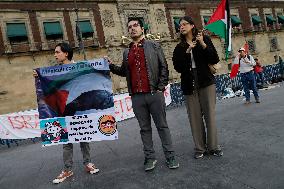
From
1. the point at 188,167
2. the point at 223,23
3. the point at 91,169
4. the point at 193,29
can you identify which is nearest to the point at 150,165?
the point at 188,167

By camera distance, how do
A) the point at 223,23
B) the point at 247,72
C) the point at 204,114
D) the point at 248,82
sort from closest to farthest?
the point at 204,114 < the point at 223,23 < the point at 247,72 < the point at 248,82

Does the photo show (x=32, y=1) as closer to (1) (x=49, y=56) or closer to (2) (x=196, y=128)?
(1) (x=49, y=56)

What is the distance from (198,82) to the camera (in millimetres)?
4309

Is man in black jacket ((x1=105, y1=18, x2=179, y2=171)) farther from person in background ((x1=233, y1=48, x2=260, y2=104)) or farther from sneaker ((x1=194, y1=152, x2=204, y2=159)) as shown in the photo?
person in background ((x1=233, y1=48, x2=260, y2=104))

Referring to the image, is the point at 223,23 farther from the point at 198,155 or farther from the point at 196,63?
the point at 198,155

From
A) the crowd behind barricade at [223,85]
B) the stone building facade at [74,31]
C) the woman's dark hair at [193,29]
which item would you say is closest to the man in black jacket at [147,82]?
the woman's dark hair at [193,29]

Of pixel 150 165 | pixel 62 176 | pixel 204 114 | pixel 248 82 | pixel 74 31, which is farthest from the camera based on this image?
pixel 74 31

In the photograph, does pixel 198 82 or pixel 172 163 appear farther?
pixel 198 82

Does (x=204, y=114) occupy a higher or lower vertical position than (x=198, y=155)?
higher

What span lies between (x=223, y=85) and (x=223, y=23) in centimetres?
1119

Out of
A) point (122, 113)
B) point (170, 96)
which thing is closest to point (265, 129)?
point (122, 113)

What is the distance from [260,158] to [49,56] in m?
23.0

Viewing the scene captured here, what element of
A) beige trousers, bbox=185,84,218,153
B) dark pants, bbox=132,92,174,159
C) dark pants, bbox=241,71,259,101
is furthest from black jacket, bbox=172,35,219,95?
dark pants, bbox=241,71,259,101

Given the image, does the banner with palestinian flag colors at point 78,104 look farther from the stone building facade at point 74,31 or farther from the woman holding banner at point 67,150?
the stone building facade at point 74,31
